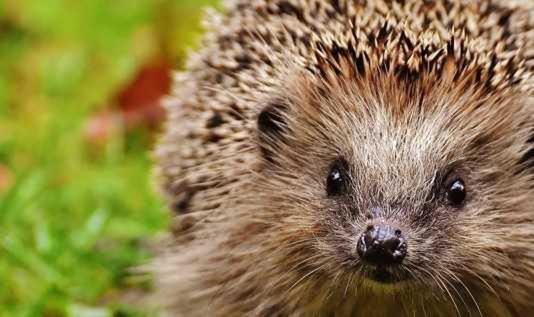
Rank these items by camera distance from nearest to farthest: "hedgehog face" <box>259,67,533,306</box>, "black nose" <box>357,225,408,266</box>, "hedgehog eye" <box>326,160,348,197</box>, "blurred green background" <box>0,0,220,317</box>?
"black nose" <box>357,225,408,266</box>
"hedgehog face" <box>259,67,533,306</box>
"hedgehog eye" <box>326,160,348,197</box>
"blurred green background" <box>0,0,220,317</box>

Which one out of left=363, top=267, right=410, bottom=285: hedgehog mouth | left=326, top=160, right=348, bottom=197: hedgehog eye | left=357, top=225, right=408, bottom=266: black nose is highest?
left=326, top=160, right=348, bottom=197: hedgehog eye

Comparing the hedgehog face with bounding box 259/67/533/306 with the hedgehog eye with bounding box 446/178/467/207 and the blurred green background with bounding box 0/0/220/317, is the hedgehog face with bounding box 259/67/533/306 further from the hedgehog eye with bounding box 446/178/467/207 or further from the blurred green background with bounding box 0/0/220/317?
the blurred green background with bounding box 0/0/220/317

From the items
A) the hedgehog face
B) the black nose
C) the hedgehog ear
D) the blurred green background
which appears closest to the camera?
the black nose

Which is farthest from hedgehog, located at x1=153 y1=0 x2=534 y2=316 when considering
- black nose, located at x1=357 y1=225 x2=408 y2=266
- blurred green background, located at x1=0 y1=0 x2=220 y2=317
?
blurred green background, located at x1=0 y1=0 x2=220 y2=317

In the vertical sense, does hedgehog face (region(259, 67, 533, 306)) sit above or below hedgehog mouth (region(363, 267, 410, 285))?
above

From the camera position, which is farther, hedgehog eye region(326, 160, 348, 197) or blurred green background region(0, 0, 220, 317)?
blurred green background region(0, 0, 220, 317)

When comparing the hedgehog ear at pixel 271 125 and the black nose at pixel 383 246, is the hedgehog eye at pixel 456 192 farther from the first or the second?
the hedgehog ear at pixel 271 125

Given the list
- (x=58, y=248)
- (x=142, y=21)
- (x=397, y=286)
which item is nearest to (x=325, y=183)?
(x=397, y=286)

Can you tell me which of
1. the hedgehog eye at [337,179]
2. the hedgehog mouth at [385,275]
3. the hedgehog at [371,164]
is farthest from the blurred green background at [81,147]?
the hedgehog mouth at [385,275]

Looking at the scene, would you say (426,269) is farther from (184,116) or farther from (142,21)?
(142,21)

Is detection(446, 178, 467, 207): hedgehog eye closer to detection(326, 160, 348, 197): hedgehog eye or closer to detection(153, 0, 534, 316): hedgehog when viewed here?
detection(153, 0, 534, 316): hedgehog
